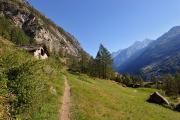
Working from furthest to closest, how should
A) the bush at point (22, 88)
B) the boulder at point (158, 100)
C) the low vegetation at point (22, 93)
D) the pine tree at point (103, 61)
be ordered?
the pine tree at point (103, 61) → the boulder at point (158, 100) → the bush at point (22, 88) → the low vegetation at point (22, 93)

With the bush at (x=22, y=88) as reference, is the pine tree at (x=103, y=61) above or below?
above

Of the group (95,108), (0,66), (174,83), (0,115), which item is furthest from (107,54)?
(0,115)

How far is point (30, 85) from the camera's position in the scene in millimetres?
23438

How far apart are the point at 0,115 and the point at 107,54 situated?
112m

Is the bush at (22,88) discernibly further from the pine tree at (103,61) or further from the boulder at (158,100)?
the pine tree at (103,61)

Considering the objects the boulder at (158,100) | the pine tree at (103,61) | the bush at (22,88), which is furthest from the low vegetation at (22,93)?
the pine tree at (103,61)

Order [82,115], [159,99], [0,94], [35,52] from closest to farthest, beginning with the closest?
[0,94], [82,115], [159,99], [35,52]

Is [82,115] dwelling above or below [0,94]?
below

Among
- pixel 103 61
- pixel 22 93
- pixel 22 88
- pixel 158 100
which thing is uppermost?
pixel 103 61

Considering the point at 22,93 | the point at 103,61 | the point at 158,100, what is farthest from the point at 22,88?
the point at 103,61

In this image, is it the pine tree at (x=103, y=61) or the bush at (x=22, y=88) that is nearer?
the bush at (x=22, y=88)

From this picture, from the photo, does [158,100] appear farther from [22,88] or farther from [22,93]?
[22,93]

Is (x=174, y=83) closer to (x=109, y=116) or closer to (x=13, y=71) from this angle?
(x=109, y=116)

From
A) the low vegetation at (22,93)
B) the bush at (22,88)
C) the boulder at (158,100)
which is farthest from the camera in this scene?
the boulder at (158,100)
